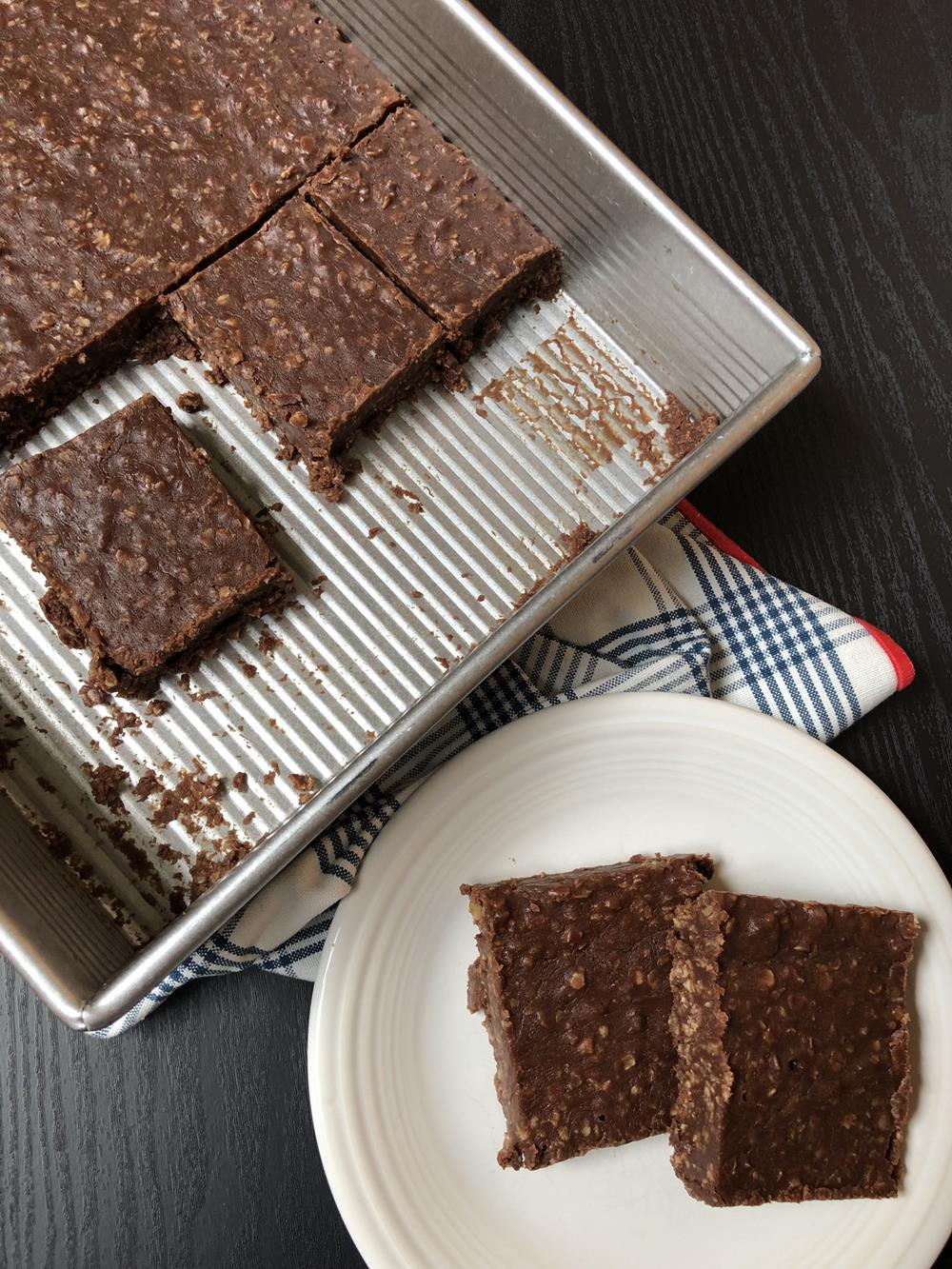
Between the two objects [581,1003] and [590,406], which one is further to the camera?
[590,406]

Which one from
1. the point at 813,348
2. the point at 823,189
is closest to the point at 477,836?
the point at 813,348

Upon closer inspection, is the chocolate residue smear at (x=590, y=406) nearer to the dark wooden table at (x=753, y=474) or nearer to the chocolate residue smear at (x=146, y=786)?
the dark wooden table at (x=753, y=474)

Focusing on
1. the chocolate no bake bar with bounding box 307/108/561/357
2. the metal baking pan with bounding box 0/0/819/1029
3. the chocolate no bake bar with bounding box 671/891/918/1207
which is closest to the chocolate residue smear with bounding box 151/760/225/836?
the metal baking pan with bounding box 0/0/819/1029

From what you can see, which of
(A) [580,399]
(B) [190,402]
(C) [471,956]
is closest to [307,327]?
(B) [190,402]

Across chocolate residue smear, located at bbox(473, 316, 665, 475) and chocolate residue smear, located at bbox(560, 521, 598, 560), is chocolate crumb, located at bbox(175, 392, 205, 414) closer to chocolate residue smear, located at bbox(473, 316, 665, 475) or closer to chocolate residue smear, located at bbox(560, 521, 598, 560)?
chocolate residue smear, located at bbox(473, 316, 665, 475)

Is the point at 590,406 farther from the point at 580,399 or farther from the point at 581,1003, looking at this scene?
the point at 581,1003
